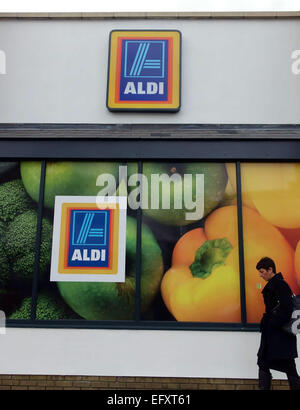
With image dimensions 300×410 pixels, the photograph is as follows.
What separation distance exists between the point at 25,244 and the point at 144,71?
12.1 ft

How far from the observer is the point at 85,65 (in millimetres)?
6879

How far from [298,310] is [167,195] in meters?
2.78

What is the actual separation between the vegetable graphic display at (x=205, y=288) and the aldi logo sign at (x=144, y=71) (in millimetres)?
2649

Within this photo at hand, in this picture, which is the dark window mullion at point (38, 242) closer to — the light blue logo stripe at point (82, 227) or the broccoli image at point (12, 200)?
the broccoli image at point (12, 200)

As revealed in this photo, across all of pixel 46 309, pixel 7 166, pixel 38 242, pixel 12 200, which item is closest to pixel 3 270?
pixel 38 242

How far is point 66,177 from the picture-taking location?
6.54 m

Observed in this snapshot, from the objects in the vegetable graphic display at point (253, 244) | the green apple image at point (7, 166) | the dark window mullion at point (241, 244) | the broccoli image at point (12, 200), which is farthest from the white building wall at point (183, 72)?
the vegetable graphic display at point (253, 244)

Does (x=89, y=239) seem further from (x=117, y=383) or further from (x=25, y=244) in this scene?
(x=117, y=383)

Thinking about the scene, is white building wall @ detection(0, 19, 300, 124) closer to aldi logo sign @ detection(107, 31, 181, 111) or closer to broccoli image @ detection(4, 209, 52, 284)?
aldi logo sign @ detection(107, 31, 181, 111)

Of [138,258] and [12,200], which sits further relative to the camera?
[12,200]

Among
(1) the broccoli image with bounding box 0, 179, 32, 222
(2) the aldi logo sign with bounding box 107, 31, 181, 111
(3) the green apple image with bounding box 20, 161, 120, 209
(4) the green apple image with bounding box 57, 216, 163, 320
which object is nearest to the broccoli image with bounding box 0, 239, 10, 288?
(1) the broccoli image with bounding box 0, 179, 32, 222

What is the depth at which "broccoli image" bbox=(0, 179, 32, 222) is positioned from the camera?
6.46m

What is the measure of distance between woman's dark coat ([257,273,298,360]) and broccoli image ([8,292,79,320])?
115 inches
